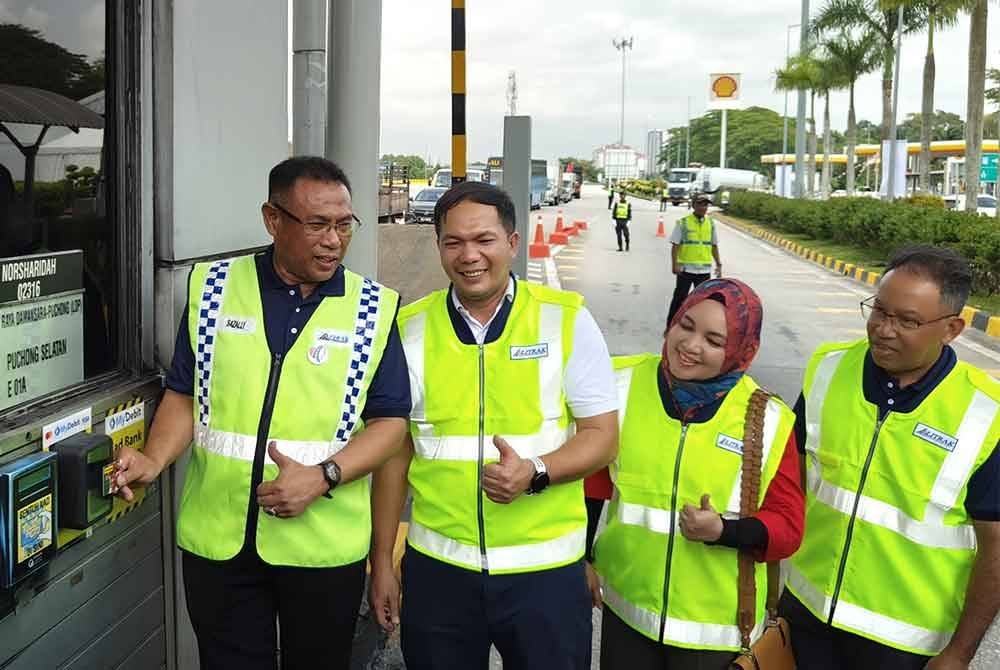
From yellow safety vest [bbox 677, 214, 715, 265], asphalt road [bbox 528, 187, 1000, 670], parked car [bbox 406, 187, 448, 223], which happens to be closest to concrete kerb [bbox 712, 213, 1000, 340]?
asphalt road [bbox 528, 187, 1000, 670]

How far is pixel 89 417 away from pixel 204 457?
0.29 m

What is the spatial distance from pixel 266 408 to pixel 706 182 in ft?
226

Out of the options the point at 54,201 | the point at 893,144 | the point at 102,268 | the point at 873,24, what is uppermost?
the point at 873,24

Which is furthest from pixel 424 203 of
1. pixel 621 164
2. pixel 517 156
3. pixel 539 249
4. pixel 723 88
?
pixel 621 164

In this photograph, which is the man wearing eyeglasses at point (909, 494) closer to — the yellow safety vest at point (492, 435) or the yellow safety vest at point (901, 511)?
the yellow safety vest at point (901, 511)

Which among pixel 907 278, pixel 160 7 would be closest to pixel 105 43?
pixel 160 7

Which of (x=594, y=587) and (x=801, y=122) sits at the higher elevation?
(x=801, y=122)

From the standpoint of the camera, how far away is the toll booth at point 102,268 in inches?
90.0

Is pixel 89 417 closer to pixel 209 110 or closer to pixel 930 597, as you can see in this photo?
pixel 209 110

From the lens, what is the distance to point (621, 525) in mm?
2531

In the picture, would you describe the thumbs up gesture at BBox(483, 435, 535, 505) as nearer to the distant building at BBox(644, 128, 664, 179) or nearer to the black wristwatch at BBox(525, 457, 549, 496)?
the black wristwatch at BBox(525, 457, 549, 496)

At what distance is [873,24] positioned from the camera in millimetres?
34188

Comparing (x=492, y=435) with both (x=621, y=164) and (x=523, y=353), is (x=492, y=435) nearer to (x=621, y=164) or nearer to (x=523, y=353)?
(x=523, y=353)

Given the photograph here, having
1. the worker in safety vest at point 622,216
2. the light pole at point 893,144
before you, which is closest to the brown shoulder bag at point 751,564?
the worker in safety vest at point 622,216
